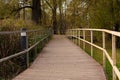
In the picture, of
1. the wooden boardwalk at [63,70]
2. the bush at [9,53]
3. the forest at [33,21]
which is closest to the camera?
the wooden boardwalk at [63,70]

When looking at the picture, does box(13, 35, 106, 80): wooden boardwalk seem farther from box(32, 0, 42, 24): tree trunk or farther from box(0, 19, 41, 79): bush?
box(32, 0, 42, 24): tree trunk

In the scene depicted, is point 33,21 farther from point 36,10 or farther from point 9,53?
point 9,53

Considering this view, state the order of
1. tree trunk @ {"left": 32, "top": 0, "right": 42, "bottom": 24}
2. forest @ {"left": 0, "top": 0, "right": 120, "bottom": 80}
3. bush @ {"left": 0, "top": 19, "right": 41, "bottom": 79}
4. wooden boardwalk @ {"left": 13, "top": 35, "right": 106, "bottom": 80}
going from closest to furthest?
1. wooden boardwalk @ {"left": 13, "top": 35, "right": 106, "bottom": 80}
2. bush @ {"left": 0, "top": 19, "right": 41, "bottom": 79}
3. forest @ {"left": 0, "top": 0, "right": 120, "bottom": 80}
4. tree trunk @ {"left": 32, "top": 0, "right": 42, "bottom": 24}

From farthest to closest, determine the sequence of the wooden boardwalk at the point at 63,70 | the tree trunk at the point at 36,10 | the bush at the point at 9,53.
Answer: the tree trunk at the point at 36,10
the bush at the point at 9,53
the wooden boardwalk at the point at 63,70

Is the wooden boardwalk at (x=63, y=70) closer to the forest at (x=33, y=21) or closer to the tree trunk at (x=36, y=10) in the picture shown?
the forest at (x=33, y=21)

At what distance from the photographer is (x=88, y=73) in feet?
30.4

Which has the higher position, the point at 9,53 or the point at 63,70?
the point at 9,53

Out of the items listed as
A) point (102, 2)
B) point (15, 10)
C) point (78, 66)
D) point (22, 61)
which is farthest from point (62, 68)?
point (15, 10)

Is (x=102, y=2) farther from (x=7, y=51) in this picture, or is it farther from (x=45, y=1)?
(x=45, y=1)

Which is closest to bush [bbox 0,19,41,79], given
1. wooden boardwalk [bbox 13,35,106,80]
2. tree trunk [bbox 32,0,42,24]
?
wooden boardwalk [bbox 13,35,106,80]

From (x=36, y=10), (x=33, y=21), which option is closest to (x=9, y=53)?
(x=33, y=21)

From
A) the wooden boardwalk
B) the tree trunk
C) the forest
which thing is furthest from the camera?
the tree trunk

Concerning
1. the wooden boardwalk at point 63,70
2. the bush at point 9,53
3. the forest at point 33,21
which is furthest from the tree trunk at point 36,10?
the bush at point 9,53

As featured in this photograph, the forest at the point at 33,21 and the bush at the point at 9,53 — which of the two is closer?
the bush at the point at 9,53
